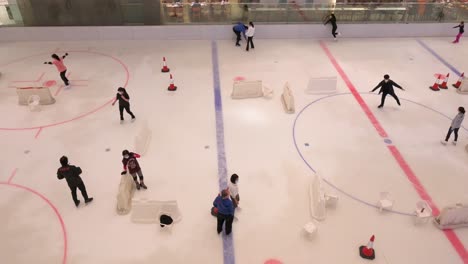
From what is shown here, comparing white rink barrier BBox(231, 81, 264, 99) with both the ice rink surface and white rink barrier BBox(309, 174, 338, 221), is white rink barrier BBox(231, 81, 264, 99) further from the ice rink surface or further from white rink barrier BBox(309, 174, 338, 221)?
white rink barrier BBox(309, 174, 338, 221)

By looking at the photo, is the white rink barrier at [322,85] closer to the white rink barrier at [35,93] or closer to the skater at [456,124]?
the skater at [456,124]

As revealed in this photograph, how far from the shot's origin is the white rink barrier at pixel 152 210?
674 cm

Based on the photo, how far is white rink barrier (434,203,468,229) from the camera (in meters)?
6.64

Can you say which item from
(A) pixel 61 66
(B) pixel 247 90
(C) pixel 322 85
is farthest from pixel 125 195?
(C) pixel 322 85

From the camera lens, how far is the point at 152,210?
6816 mm

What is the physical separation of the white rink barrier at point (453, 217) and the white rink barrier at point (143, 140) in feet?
21.2

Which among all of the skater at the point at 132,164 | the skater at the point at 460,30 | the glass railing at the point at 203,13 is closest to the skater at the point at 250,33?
the glass railing at the point at 203,13

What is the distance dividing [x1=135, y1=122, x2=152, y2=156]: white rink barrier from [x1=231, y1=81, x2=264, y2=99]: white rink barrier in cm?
297

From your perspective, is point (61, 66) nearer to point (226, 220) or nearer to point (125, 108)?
point (125, 108)

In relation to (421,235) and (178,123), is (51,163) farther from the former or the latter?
(421,235)

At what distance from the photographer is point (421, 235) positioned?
6766mm

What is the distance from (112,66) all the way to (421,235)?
1076 centimetres

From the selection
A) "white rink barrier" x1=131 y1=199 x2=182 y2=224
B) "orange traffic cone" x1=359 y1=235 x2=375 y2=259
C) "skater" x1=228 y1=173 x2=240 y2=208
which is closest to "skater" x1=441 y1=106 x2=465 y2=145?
"orange traffic cone" x1=359 y1=235 x2=375 y2=259

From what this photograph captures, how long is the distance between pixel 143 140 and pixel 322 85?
584 cm
